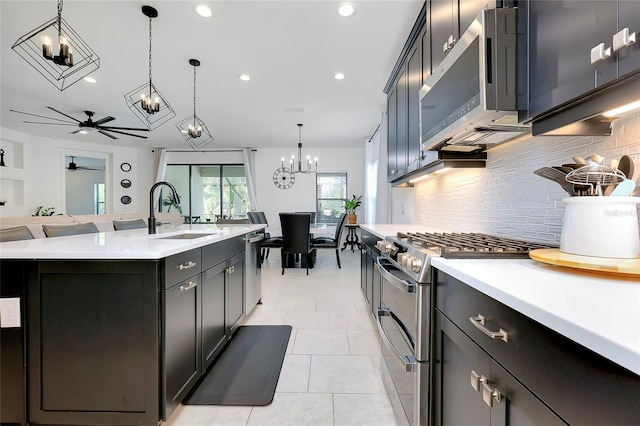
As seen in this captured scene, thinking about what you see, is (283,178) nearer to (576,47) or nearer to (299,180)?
(299,180)

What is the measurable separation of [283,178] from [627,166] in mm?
7112

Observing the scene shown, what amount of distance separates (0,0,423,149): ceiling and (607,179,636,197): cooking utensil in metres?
2.07

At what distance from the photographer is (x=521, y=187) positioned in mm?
1452

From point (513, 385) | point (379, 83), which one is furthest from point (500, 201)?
point (379, 83)

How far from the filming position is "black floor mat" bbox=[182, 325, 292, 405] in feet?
→ 5.20

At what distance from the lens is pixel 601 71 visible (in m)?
0.70

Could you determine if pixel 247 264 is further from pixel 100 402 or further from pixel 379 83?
pixel 379 83

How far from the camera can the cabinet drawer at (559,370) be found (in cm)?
40

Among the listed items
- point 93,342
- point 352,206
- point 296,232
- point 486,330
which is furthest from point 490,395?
point 352,206

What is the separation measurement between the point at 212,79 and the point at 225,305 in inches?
112

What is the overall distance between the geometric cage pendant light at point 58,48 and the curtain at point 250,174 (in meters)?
4.13

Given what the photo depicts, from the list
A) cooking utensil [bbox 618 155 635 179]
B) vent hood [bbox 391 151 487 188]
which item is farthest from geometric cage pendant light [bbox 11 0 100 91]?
cooking utensil [bbox 618 155 635 179]

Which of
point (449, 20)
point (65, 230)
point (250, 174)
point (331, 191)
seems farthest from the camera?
point (331, 191)

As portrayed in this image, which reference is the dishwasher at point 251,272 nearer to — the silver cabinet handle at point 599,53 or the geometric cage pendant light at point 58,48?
the geometric cage pendant light at point 58,48
